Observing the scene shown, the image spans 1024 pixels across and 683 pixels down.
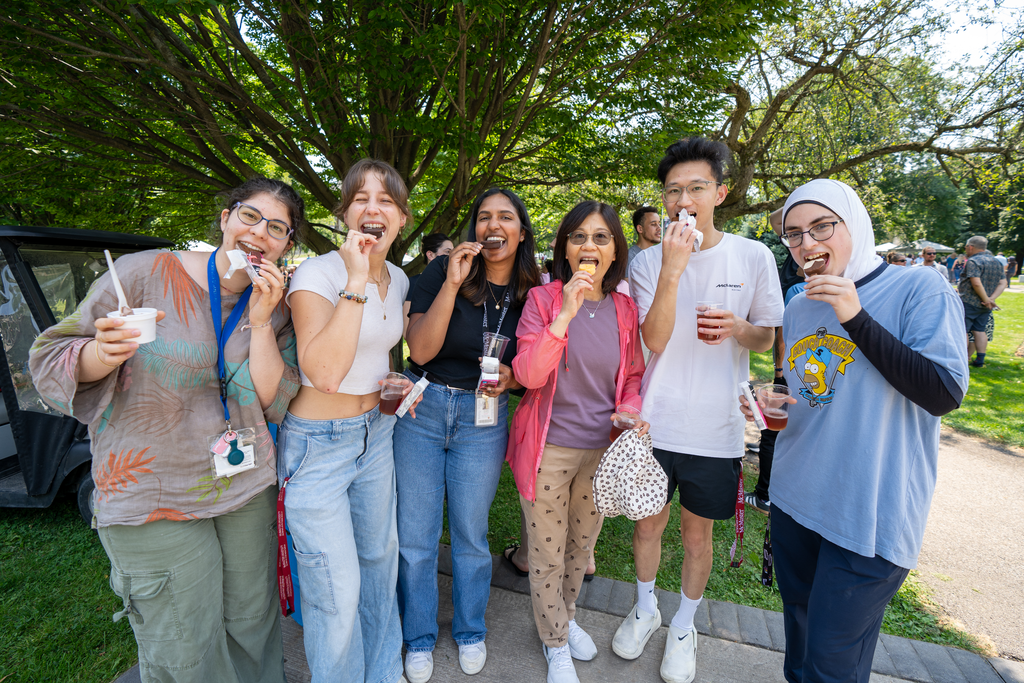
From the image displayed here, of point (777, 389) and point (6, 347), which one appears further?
point (6, 347)

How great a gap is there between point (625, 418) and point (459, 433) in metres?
0.87

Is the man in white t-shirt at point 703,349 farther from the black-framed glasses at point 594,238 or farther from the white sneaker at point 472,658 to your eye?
the white sneaker at point 472,658

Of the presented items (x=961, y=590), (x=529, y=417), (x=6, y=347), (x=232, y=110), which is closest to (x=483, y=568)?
(x=529, y=417)

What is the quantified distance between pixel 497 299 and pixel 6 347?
12.7 feet

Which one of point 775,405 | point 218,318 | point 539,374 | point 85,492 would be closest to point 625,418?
point 539,374

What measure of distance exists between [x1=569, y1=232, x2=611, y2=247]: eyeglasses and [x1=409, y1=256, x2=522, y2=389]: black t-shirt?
1.62ft

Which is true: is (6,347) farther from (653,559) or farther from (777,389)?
(777,389)

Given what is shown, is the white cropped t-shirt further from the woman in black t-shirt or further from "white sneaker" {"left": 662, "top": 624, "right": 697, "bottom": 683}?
"white sneaker" {"left": 662, "top": 624, "right": 697, "bottom": 683}

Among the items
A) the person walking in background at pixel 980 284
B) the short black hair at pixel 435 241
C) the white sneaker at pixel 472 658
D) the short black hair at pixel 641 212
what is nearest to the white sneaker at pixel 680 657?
the white sneaker at pixel 472 658

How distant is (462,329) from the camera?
8.34 feet

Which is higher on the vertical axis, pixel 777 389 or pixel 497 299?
pixel 497 299

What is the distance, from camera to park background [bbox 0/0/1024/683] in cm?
352

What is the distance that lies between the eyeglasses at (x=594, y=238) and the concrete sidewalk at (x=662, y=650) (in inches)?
92.6

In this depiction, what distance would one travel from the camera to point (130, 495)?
1748 mm
